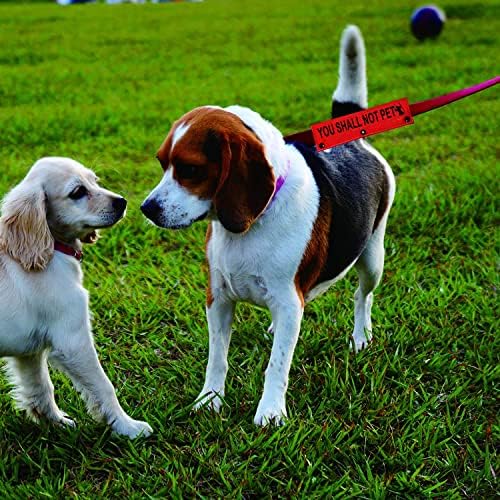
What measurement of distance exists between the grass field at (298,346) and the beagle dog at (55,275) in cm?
29

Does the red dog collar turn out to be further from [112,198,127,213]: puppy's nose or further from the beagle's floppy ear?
the beagle's floppy ear

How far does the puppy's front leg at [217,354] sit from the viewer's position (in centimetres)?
312

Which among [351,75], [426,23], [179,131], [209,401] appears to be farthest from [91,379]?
[426,23]

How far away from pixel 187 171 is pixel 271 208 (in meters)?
0.38

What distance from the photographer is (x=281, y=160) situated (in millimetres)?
2828

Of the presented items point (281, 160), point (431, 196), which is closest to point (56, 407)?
point (281, 160)

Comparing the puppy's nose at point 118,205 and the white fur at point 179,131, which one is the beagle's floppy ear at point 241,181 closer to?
the white fur at point 179,131

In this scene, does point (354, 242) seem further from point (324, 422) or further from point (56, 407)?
point (56, 407)

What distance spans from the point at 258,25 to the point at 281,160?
12524mm

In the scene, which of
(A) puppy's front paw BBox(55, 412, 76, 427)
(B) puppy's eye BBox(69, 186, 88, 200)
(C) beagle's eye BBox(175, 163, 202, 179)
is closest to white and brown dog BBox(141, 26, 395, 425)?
(C) beagle's eye BBox(175, 163, 202, 179)

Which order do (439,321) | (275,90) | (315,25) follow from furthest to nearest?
(315,25) < (275,90) < (439,321)

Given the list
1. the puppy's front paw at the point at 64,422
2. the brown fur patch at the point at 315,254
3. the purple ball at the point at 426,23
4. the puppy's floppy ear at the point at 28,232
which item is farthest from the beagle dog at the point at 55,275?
the purple ball at the point at 426,23

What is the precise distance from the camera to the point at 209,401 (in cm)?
311

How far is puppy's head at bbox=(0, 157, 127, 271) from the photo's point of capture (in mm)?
2680
